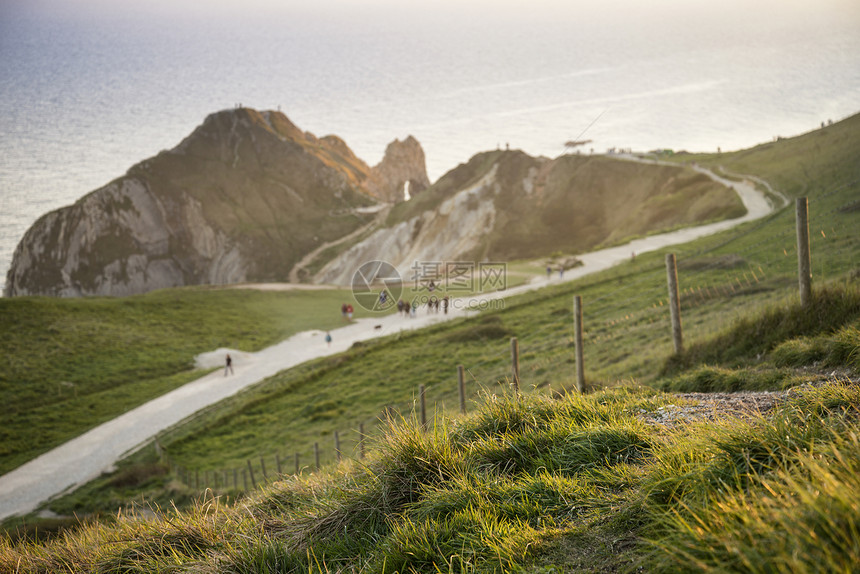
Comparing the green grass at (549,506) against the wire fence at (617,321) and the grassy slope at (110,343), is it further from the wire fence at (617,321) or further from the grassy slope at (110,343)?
→ the grassy slope at (110,343)

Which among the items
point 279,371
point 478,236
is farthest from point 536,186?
point 279,371

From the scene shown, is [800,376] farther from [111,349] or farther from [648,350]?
[111,349]

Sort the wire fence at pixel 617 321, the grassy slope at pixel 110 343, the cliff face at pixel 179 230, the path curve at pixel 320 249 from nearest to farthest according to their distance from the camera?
the wire fence at pixel 617 321 < the grassy slope at pixel 110 343 < the path curve at pixel 320 249 < the cliff face at pixel 179 230

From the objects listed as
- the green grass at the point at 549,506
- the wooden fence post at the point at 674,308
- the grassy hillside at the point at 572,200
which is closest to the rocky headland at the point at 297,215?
the grassy hillside at the point at 572,200

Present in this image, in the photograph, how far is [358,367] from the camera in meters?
27.7

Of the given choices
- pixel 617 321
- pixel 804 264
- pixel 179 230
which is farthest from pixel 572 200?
pixel 179 230

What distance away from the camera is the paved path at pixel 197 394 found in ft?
76.7

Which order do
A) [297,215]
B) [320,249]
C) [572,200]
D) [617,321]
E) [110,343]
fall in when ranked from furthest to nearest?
[297,215]
[320,249]
[572,200]
[110,343]
[617,321]

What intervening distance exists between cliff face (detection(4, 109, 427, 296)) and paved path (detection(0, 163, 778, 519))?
92.0m

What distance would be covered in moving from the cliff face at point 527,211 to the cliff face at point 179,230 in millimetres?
35026

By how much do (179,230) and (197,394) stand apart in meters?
124

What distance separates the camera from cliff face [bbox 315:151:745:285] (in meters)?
74.2

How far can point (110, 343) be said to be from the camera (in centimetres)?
4297

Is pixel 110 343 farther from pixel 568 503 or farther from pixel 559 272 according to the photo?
pixel 568 503
